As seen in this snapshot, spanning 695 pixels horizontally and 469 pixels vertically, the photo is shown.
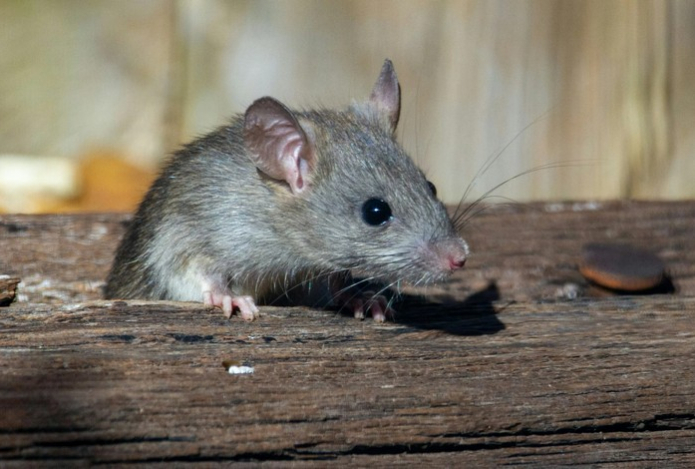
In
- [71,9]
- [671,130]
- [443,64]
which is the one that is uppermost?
[71,9]

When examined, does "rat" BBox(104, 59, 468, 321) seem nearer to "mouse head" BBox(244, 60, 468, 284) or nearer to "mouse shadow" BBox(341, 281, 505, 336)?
"mouse head" BBox(244, 60, 468, 284)

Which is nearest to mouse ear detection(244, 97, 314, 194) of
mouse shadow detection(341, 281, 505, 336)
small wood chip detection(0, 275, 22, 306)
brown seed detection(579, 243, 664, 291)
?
mouse shadow detection(341, 281, 505, 336)

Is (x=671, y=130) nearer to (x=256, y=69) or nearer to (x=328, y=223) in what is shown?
(x=256, y=69)

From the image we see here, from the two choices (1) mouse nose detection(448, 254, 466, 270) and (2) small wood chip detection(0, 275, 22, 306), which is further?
(1) mouse nose detection(448, 254, 466, 270)

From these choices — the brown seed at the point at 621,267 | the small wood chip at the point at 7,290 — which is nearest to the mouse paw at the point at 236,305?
the small wood chip at the point at 7,290

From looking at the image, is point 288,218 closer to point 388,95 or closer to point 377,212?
point 377,212

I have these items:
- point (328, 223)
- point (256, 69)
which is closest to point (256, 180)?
point (328, 223)

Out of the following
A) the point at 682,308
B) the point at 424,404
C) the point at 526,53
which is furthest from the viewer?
the point at 526,53
